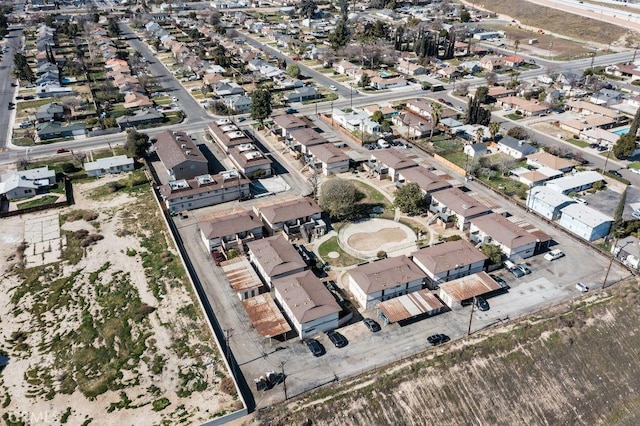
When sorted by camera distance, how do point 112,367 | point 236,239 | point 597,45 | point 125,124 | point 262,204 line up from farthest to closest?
point 597,45 → point 125,124 → point 262,204 → point 236,239 → point 112,367

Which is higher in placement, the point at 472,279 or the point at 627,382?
→ the point at 472,279

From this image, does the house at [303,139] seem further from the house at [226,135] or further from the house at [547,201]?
the house at [547,201]

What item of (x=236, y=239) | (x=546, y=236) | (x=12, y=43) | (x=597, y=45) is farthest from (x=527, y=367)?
(x=12, y=43)

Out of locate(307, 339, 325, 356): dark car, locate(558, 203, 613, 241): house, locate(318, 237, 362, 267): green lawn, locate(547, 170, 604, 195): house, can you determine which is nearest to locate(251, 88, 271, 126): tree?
locate(318, 237, 362, 267): green lawn

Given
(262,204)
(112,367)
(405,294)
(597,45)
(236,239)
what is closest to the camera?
(112,367)

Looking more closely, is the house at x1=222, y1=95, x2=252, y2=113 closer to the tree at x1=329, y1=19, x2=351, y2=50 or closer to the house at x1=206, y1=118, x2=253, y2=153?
the house at x1=206, y1=118, x2=253, y2=153

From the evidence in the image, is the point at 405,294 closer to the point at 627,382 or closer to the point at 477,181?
the point at 627,382

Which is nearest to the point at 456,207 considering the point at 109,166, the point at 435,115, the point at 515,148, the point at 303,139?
the point at 515,148
